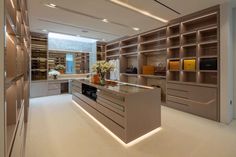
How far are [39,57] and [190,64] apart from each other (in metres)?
6.08

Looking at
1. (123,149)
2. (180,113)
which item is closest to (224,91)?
(180,113)

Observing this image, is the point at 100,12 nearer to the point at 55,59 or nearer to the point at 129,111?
the point at 129,111

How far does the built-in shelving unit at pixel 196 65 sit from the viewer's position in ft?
11.6

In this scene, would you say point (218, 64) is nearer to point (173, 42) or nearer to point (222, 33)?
point (222, 33)

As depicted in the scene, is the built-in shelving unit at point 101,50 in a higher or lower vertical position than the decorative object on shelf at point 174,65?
higher

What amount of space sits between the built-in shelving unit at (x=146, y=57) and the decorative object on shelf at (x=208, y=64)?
4.33ft

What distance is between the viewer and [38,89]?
20.3 ft

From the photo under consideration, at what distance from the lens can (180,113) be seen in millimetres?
4051

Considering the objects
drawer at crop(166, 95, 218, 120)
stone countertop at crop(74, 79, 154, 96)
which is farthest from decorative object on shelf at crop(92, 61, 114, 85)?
drawer at crop(166, 95, 218, 120)

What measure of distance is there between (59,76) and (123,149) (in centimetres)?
589

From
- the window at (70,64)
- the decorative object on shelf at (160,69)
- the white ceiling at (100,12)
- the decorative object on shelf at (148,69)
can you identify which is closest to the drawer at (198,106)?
the decorative object on shelf at (160,69)

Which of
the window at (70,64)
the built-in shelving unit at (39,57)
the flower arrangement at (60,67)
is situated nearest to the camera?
the built-in shelving unit at (39,57)

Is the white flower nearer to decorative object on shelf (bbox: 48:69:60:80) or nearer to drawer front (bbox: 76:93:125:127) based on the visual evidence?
decorative object on shelf (bbox: 48:69:60:80)

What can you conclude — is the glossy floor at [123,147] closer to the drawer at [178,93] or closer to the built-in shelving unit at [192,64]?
the built-in shelving unit at [192,64]
